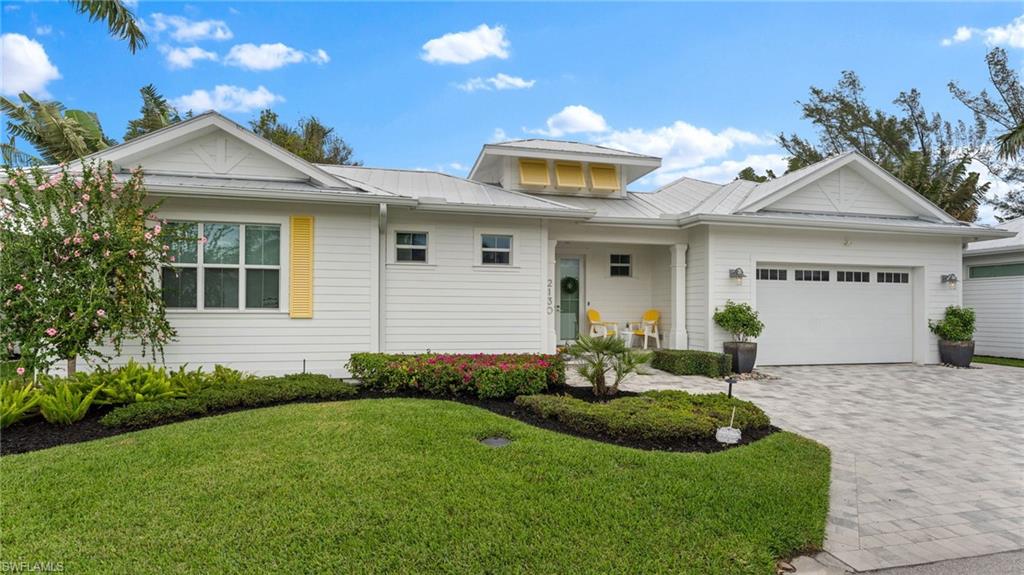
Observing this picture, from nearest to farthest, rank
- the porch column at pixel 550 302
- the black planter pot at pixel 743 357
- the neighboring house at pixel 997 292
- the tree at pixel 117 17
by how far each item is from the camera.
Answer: the tree at pixel 117 17
the porch column at pixel 550 302
the black planter pot at pixel 743 357
the neighboring house at pixel 997 292

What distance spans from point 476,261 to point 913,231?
31.8 feet

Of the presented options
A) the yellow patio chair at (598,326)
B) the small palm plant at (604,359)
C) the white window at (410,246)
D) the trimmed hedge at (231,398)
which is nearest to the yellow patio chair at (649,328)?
the yellow patio chair at (598,326)

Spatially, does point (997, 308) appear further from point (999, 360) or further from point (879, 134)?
point (879, 134)

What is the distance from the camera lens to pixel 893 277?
12.0 m

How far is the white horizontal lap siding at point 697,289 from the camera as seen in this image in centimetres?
1075

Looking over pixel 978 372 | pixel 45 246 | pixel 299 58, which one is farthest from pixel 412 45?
pixel 978 372

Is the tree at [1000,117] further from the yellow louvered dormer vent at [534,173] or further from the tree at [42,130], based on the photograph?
the tree at [42,130]

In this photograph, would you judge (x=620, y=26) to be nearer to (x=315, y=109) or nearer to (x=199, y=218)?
(x=199, y=218)

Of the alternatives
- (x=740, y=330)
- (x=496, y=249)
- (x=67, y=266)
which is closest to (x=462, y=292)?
(x=496, y=249)

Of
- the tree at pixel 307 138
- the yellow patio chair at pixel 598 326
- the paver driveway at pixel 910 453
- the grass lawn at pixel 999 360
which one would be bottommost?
the grass lawn at pixel 999 360

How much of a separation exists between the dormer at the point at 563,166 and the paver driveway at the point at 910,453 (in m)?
5.00

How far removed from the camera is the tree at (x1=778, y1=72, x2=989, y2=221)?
25.3m

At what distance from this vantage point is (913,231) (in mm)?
11234

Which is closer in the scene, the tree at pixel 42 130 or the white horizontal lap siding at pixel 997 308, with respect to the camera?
the white horizontal lap siding at pixel 997 308
